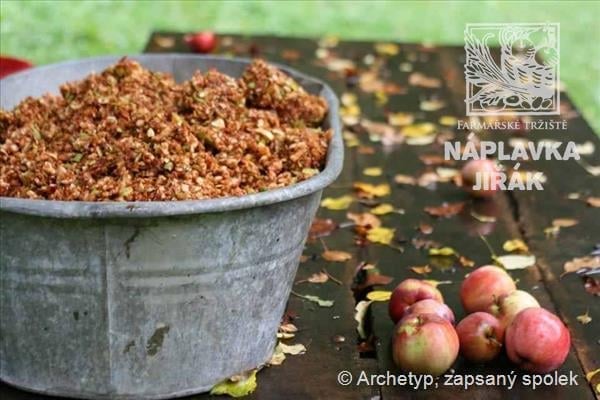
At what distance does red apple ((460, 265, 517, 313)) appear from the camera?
303 centimetres

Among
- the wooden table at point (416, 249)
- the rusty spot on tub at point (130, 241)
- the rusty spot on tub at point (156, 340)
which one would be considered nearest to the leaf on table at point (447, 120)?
the wooden table at point (416, 249)

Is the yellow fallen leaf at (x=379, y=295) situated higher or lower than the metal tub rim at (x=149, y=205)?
lower

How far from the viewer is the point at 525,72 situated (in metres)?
5.01

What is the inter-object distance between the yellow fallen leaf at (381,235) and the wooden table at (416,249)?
0.12ft

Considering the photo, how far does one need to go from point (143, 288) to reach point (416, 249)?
130 cm

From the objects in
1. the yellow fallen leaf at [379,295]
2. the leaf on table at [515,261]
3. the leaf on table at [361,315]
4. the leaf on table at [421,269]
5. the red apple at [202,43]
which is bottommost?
the leaf on table at [361,315]

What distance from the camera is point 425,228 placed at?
12.2ft

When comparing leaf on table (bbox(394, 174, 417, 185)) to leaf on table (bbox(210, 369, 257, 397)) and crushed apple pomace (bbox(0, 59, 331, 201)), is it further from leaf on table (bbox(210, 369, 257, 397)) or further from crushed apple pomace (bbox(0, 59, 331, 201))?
leaf on table (bbox(210, 369, 257, 397))

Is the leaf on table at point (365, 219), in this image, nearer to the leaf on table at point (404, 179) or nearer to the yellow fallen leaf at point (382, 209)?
the yellow fallen leaf at point (382, 209)

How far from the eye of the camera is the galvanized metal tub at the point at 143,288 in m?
2.40

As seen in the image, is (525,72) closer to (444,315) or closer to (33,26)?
(444,315)

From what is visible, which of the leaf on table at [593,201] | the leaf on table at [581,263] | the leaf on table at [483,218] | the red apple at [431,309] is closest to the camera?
the red apple at [431,309]

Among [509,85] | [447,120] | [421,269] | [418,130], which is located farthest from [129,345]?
[509,85]

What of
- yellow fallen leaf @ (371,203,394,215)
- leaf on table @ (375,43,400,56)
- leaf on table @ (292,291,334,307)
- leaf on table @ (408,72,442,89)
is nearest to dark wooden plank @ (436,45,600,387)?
leaf on table @ (408,72,442,89)
